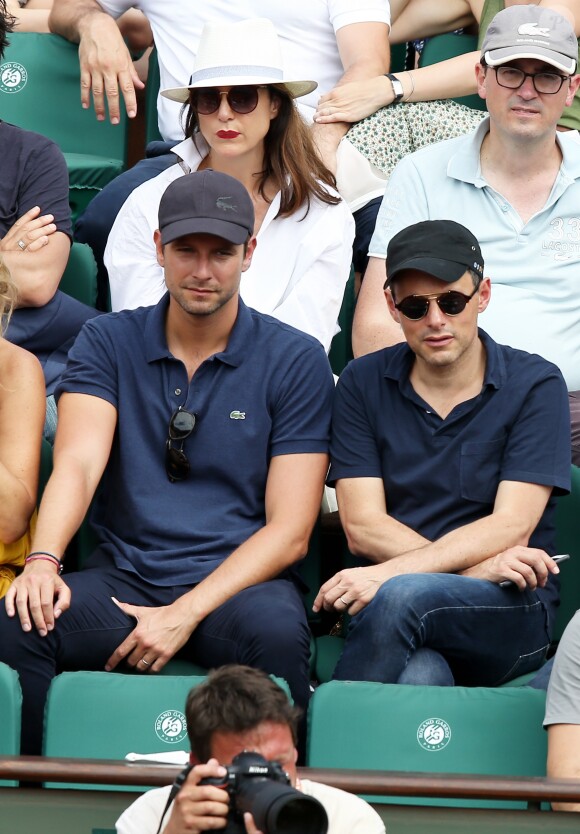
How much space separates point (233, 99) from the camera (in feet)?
12.2

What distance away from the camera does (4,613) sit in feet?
9.04

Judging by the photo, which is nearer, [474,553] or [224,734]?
[224,734]

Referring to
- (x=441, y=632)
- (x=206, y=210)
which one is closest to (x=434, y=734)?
(x=441, y=632)

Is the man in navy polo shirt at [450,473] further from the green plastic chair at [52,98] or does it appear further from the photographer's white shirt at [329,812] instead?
the green plastic chair at [52,98]

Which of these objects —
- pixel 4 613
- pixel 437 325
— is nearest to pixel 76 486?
pixel 4 613

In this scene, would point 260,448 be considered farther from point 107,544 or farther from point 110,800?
point 110,800

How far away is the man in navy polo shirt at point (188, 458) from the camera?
2.86 m

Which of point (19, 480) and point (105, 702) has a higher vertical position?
point (19, 480)

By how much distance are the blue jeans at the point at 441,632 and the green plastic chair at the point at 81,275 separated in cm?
144

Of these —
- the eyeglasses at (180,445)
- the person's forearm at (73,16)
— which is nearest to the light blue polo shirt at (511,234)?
the eyeglasses at (180,445)

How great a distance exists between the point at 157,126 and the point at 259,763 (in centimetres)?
336

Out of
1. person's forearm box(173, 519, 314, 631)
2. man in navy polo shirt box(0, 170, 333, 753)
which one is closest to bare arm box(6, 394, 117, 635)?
man in navy polo shirt box(0, 170, 333, 753)

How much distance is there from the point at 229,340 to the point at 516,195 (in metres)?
0.96

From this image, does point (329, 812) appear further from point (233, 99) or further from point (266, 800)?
point (233, 99)
